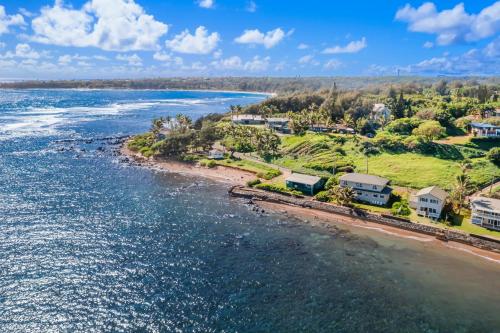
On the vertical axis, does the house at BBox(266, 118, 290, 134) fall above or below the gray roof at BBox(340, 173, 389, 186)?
above

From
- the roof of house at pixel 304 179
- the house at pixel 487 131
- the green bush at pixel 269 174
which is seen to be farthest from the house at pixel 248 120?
the house at pixel 487 131

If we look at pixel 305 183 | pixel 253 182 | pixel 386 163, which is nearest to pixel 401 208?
pixel 305 183

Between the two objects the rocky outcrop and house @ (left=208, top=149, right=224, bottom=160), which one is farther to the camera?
house @ (left=208, top=149, right=224, bottom=160)

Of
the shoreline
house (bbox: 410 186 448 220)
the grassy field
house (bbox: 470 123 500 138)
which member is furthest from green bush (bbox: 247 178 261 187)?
house (bbox: 470 123 500 138)

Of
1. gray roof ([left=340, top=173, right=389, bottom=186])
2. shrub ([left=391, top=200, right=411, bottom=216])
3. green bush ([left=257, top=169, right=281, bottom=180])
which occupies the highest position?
gray roof ([left=340, top=173, right=389, bottom=186])

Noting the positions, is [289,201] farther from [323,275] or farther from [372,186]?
[323,275]

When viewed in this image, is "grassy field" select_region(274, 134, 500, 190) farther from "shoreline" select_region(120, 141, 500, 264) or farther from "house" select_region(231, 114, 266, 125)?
"house" select_region(231, 114, 266, 125)
